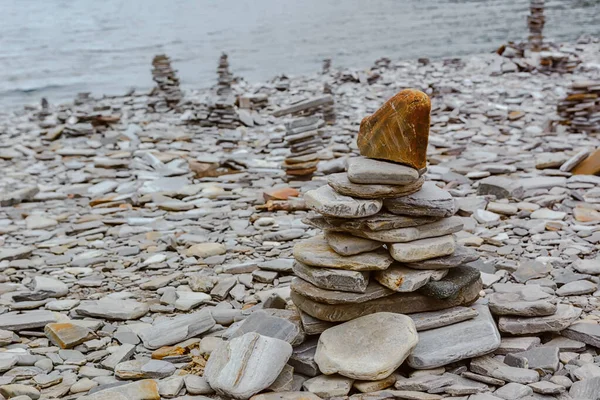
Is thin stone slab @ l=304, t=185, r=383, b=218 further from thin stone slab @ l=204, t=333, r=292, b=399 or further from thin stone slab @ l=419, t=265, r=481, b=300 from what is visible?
thin stone slab @ l=204, t=333, r=292, b=399

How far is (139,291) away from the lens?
5840 millimetres

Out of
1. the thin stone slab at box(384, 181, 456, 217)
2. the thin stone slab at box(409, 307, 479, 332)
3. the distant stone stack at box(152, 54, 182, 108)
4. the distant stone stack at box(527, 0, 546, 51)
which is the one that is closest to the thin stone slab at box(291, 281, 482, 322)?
the thin stone slab at box(409, 307, 479, 332)

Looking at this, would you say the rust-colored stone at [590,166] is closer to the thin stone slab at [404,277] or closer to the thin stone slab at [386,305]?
the thin stone slab at [386,305]

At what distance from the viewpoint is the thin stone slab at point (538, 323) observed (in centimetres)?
421

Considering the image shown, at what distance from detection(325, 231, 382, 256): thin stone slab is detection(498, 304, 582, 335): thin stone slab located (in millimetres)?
1032

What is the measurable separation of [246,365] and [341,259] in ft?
3.07

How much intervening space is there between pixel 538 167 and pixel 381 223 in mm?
5745

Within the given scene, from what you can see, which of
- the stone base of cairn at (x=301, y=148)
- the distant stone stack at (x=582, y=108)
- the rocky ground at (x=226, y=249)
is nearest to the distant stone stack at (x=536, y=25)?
the rocky ground at (x=226, y=249)

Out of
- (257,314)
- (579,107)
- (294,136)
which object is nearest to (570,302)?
(257,314)

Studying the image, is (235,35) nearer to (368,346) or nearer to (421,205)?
(421,205)

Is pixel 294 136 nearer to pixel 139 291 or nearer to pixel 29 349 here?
pixel 139 291

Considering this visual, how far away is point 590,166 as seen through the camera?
8.55 m

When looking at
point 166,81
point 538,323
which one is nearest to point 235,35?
point 166,81

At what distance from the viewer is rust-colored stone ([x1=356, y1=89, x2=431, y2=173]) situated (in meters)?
4.11
